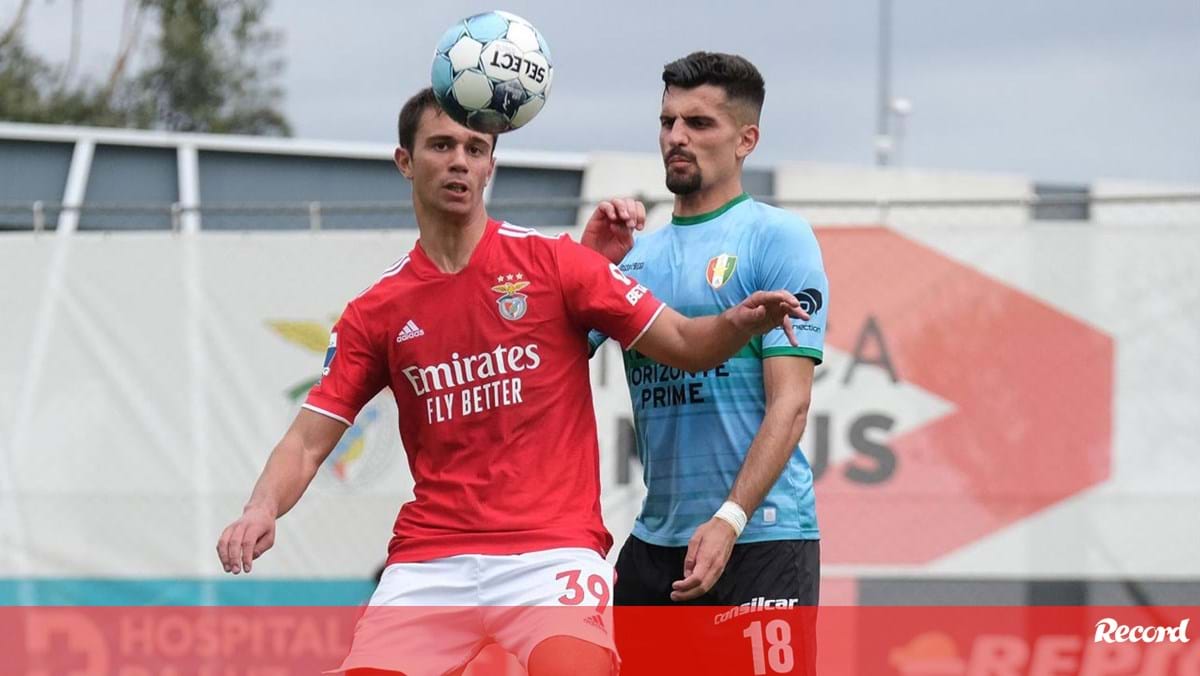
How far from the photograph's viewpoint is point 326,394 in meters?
4.74

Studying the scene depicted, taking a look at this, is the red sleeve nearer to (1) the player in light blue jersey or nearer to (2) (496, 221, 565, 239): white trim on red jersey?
(2) (496, 221, 565, 239): white trim on red jersey

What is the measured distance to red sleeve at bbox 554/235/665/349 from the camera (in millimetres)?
4480

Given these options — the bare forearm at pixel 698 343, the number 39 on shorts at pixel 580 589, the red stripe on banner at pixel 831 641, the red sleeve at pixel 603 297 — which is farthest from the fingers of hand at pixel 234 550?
the red stripe on banner at pixel 831 641

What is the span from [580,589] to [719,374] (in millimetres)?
828

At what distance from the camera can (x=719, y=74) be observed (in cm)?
502

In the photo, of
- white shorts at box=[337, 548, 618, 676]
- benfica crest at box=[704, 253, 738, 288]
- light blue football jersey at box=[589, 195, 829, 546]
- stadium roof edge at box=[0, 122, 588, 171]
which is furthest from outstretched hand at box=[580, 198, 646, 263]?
stadium roof edge at box=[0, 122, 588, 171]

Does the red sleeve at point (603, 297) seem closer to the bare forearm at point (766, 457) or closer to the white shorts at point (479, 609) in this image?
the bare forearm at point (766, 457)

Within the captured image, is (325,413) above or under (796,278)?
under

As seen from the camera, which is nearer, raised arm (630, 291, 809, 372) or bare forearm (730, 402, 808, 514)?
raised arm (630, 291, 809, 372)

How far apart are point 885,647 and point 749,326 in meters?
4.73

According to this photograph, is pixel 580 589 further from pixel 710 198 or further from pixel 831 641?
pixel 831 641

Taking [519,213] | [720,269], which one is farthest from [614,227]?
[519,213]

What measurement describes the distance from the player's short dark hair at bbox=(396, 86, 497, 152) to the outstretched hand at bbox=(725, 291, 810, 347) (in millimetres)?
1015

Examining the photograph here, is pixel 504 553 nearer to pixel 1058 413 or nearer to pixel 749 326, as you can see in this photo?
pixel 749 326
